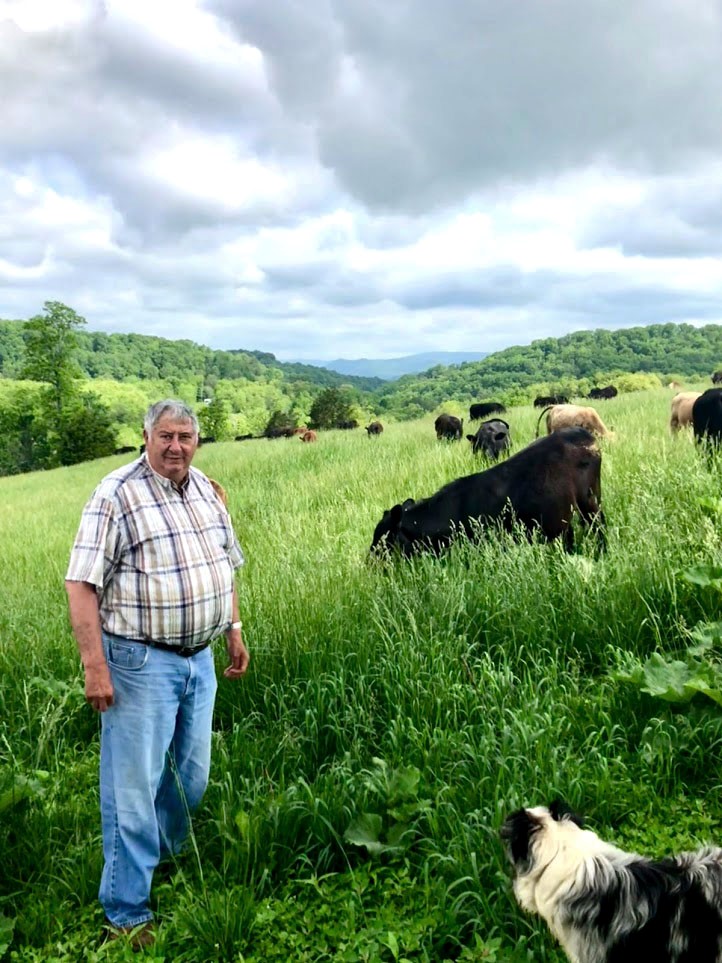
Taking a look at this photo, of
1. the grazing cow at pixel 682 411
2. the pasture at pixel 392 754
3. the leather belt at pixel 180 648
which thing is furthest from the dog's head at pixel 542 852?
the grazing cow at pixel 682 411

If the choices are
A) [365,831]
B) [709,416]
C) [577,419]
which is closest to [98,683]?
[365,831]

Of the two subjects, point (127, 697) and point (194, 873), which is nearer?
point (127, 697)

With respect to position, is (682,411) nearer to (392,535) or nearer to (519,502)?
→ (519,502)

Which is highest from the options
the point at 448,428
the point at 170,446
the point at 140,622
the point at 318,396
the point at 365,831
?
Answer: the point at 318,396

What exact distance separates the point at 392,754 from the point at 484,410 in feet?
73.9

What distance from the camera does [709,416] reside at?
10.2m

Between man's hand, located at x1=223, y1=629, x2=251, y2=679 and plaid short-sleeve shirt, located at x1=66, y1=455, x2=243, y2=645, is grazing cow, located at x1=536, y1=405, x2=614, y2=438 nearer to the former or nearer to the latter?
man's hand, located at x1=223, y1=629, x2=251, y2=679

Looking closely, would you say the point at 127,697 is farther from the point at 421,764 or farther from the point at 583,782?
the point at 583,782

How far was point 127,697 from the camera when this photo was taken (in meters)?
3.03

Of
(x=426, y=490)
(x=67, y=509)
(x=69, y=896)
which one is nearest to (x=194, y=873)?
(x=69, y=896)

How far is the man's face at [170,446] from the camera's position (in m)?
3.16

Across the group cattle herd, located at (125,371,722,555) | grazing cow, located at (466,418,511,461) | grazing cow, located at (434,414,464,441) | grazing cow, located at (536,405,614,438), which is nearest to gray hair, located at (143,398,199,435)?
cattle herd, located at (125,371,722,555)

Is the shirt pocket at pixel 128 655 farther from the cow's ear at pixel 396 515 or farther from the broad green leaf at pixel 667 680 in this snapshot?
the cow's ear at pixel 396 515

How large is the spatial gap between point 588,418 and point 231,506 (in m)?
7.08
